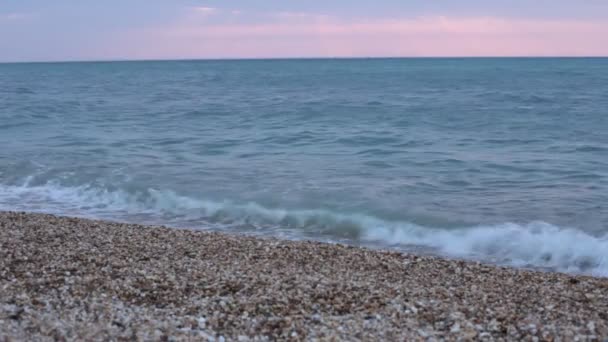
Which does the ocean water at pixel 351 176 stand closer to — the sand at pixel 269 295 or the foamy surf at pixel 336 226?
the foamy surf at pixel 336 226

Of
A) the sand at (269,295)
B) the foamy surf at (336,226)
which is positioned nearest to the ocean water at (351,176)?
the foamy surf at (336,226)

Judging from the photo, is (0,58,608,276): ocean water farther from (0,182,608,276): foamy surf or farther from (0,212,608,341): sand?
(0,212,608,341): sand

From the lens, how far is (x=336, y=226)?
12266mm

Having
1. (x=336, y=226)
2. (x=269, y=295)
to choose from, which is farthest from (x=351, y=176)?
(x=269, y=295)

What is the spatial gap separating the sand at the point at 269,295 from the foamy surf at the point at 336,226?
2069 millimetres

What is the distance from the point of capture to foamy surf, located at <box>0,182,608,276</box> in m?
10.4

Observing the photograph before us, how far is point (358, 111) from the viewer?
33969 mm

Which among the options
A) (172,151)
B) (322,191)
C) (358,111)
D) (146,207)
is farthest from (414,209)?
(358,111)

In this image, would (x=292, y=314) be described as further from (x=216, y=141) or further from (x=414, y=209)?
(x=216, y=141)

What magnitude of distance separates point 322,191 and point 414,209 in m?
2.42

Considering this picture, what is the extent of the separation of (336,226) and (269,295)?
5.72 m

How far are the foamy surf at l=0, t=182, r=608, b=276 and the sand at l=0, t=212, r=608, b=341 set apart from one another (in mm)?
2069

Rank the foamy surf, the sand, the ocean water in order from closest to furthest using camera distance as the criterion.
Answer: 1. the sand
2. the foamy surf
3. the ocean water

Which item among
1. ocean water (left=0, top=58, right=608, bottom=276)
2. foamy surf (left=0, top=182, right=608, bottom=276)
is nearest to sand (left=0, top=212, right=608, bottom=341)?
foamy surf (left=0, top=182, right=608, bottom=276)
